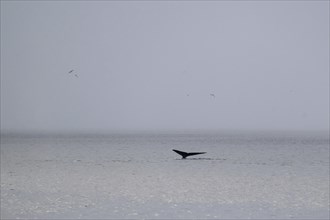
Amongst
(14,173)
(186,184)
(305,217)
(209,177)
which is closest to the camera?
(305,217)

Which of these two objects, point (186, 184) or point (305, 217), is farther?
point (186, 184)

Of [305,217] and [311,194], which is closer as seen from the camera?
[305,217]

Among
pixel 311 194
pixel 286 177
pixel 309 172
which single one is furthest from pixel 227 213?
pixel 309 172

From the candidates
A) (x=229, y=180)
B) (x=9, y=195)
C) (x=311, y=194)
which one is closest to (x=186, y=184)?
(x=229, y=180)

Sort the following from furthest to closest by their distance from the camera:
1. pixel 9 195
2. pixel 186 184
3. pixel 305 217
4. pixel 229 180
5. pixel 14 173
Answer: pixel 14 173 → pixel 229 180 → pixel 186 184 → pixel 9 195 → pixel 305 217

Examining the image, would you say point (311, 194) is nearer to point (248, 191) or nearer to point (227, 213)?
point (248, 191)

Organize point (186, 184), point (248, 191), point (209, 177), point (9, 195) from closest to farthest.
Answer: point (9, 195) < point (248, 191) < point (186, 184) < point (209, 177)

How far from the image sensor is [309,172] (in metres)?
46.9

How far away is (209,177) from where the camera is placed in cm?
4278

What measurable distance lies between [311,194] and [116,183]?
1395 centimetres

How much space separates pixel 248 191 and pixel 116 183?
9966 millimetres

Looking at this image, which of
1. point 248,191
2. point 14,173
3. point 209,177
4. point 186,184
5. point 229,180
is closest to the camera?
point 248,191

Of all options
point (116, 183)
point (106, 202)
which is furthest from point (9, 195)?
point (116, 183)

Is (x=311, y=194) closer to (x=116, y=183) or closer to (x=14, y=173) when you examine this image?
(x=116, y=183)
